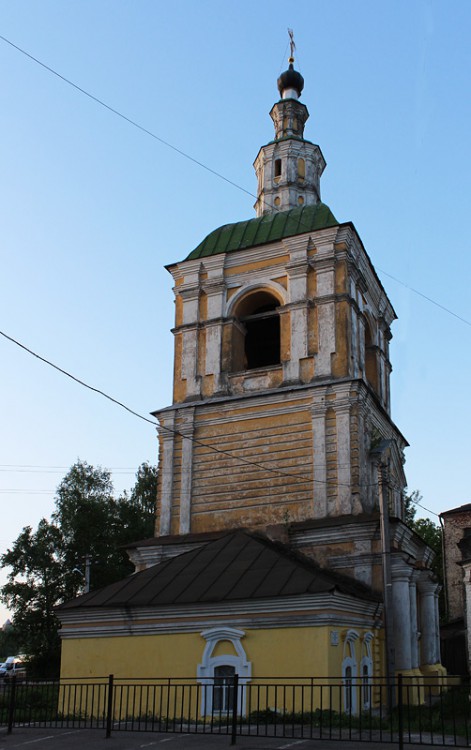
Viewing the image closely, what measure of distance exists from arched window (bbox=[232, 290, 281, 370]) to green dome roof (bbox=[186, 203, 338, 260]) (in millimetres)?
1611

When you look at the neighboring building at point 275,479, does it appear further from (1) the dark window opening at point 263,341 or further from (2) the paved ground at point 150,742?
(2) the paved ground at point 150,742

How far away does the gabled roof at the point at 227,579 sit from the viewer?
14117 mm

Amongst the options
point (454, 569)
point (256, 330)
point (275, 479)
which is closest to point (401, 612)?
point (275, 479)

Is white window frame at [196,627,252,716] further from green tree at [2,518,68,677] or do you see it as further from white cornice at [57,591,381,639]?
green tree at [2,518,68,677]

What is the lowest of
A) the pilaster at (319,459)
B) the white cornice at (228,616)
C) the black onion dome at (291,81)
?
the white cornice at (228,616)

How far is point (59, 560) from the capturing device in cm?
3403

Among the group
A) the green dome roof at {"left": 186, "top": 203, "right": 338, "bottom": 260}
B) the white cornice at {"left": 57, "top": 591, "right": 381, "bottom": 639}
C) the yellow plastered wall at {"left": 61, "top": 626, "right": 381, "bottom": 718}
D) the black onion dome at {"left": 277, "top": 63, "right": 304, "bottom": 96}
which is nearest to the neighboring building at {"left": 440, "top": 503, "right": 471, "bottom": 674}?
Answer: the green dome roof at {"left": 186, "top": 203, "right": 338, "bottom": 260}

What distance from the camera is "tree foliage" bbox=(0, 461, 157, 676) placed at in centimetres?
3269

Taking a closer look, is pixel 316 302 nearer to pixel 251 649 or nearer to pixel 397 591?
pixel 397 591

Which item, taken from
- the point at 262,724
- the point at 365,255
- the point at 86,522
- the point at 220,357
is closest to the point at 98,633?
the point at 262,724

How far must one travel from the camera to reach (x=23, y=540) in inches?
1346

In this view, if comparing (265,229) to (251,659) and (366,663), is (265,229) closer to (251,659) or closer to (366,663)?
(366,663)

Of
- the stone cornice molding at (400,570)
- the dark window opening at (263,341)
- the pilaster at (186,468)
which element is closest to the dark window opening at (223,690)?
the stone cornice molding at (400,570)

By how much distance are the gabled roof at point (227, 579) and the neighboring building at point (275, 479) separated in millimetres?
46
